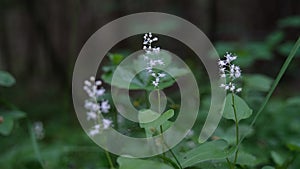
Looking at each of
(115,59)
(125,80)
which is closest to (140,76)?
(125,80)

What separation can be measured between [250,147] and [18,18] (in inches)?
168

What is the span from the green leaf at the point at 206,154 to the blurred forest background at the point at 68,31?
2591 mm

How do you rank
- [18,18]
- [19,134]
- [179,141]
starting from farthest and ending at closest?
1. [18,18]
2. [19,134]
3. [179,141]

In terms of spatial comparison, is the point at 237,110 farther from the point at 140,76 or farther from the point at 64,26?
the point at 64,26

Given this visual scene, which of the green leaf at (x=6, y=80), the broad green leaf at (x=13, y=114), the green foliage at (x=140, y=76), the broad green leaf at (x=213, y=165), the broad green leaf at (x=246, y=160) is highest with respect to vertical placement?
the green foliage at (x=140, y=76)

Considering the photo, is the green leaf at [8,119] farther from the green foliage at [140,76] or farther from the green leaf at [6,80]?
the green foliage at [140,76]

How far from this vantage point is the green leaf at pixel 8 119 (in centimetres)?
120

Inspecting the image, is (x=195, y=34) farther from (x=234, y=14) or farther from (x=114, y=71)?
(x=114, y=71)

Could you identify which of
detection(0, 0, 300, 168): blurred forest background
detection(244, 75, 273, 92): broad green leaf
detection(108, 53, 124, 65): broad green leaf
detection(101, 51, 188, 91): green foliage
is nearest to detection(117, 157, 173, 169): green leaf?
detection(101, 51, 188, 91): green foliage

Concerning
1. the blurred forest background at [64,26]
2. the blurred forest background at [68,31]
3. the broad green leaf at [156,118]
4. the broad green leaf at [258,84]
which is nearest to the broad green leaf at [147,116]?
the broad green leaf at [156,118]

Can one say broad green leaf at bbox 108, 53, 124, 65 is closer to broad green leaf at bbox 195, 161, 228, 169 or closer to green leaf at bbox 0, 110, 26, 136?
green leaf at bbox 0, 110, 26, 136

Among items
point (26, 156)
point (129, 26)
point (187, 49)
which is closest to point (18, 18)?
point (129, 26)

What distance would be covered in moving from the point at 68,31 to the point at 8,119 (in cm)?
395

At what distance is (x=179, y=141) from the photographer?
0.97 metres
